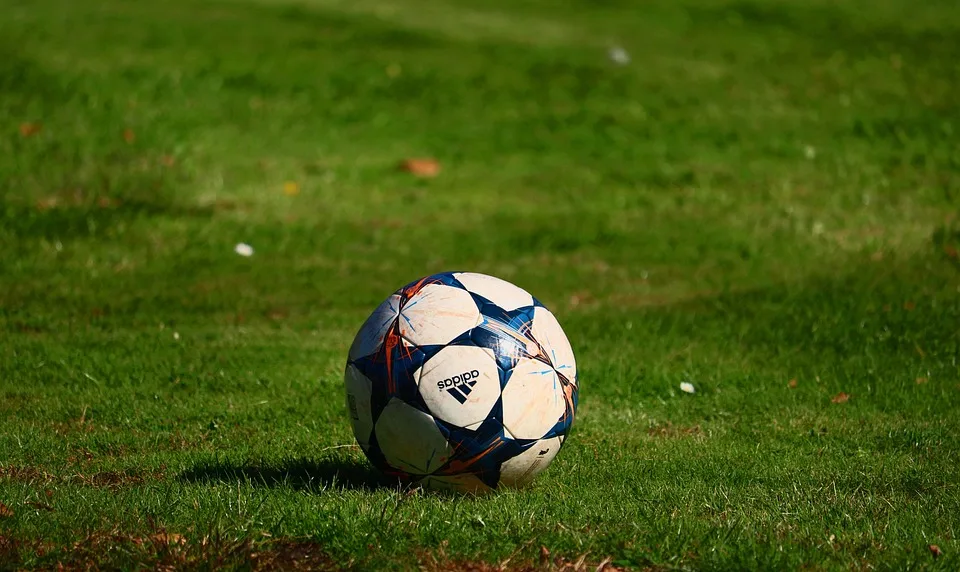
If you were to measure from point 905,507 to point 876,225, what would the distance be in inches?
339

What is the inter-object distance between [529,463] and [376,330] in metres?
1.08

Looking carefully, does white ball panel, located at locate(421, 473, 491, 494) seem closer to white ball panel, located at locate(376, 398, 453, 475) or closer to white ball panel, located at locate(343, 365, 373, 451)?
white ball panel, located at locate(376, 398, 453, 475)

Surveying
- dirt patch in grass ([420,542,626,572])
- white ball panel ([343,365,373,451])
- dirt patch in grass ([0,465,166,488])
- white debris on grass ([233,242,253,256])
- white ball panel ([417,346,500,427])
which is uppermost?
white ball panel ([417,346,500,427])

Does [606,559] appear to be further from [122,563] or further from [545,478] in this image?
[122,563]

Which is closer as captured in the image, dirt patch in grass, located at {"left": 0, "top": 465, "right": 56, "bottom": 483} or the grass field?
the grass field

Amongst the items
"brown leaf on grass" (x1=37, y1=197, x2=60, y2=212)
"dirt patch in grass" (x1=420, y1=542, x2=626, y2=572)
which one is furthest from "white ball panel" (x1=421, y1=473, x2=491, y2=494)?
"brown leaf on grass" (x1=37, y1=197, x2=60, y2=212)

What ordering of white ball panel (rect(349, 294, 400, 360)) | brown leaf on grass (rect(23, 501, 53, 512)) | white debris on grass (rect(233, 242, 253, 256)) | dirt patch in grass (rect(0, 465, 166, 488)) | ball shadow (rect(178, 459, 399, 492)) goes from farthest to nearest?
white debris on grass (rect(233, 242, 253, 256)), dirt patch in grass (rect(0, 465, 166, 488)), ball shadow (rect(178, 459, 399, 492)), white ball panel (rect(349, 294, 400, 360)), brown leaf on grass (rect(23, 501, 53, 512))

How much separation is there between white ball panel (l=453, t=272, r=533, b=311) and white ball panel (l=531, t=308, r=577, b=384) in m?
0.11

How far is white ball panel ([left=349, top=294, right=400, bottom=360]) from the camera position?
235 inches

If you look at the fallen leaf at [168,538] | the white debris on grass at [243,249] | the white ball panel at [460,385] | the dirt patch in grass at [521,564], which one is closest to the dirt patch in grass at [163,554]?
the fallen leaf at [168,538]

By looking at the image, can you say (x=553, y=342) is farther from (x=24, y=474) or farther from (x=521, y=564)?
(x=24, y=474)

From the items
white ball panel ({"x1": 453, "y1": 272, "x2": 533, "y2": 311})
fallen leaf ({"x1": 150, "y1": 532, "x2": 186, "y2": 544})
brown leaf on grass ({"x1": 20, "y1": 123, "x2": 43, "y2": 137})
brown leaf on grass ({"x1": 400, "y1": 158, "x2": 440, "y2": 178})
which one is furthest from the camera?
brown leaf on grass ({"x1": 400, "y1": 158, "x2": 440, "y2": 178})

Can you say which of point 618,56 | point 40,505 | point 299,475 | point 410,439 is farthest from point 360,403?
point 618,56

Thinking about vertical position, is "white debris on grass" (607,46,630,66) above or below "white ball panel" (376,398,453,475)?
below
